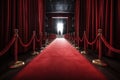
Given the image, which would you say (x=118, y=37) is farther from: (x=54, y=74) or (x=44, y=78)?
(x=44, y=78)

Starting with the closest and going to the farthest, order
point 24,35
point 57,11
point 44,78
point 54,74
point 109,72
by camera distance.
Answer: point 44,78 < point 54,74 < point 109,72 < point 24,35 < point 57,11

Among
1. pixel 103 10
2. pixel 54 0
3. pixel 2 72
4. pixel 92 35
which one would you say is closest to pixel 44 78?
pixel 2 72

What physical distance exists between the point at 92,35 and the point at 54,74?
394 centimetres

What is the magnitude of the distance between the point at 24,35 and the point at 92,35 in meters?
3.27

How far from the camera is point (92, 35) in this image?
6102mm

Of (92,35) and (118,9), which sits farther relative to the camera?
(92,35)

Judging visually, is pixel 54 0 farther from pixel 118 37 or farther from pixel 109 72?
pixel 109 72

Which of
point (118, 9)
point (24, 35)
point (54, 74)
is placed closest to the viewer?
point (54, 74)

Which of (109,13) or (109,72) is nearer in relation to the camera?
(109,72)

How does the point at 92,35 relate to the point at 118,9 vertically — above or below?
below

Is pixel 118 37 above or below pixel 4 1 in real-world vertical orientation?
below

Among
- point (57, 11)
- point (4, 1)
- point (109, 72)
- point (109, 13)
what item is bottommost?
point (109, 72)

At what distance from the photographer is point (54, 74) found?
2.70 meters

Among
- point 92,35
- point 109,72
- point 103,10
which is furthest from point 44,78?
point 92,35
